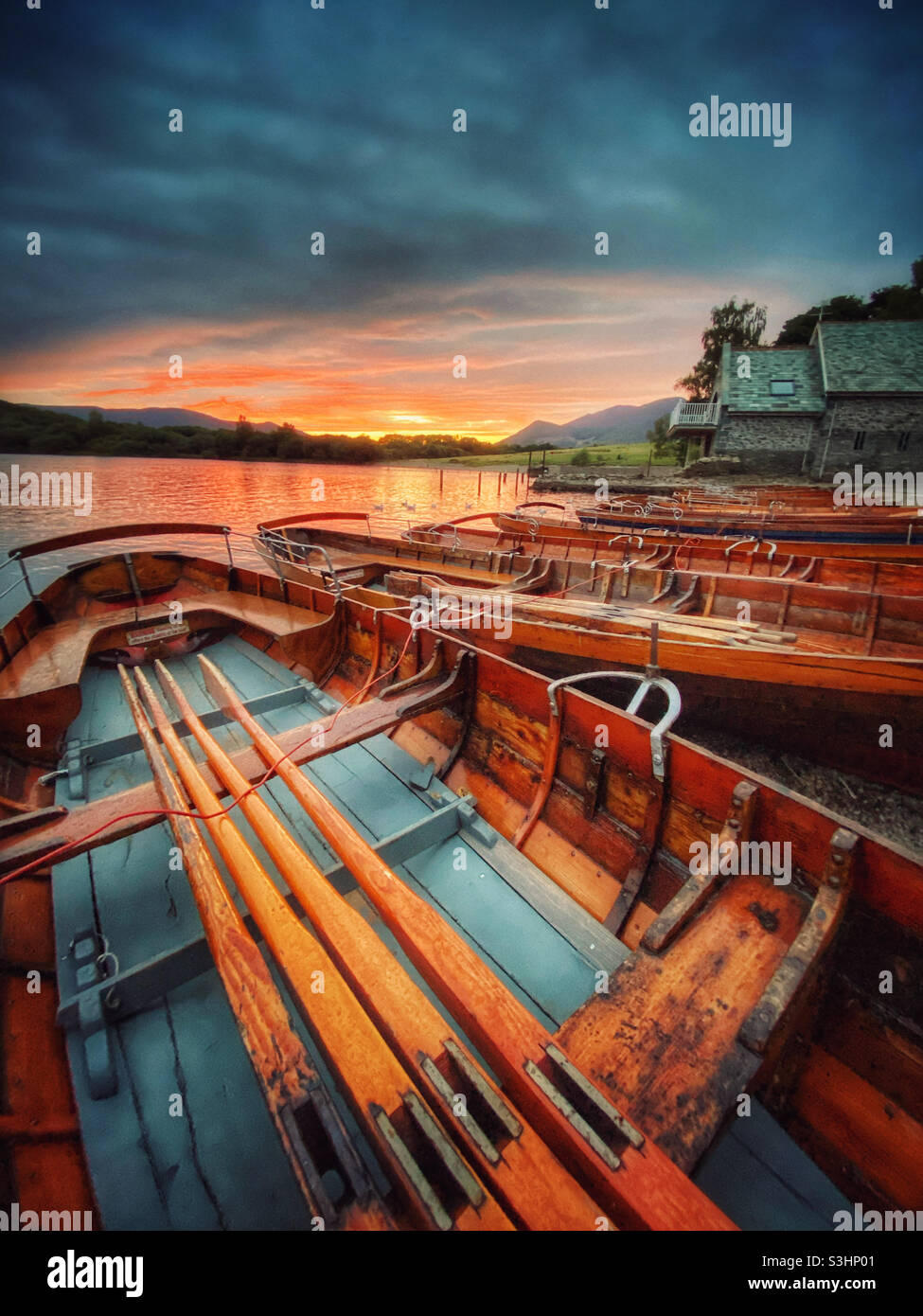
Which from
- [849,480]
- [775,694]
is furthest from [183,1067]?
[849,480]

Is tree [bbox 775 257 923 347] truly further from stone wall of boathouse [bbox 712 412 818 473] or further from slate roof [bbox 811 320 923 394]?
stone wall of boathouse [bbox 712 412 818 473]

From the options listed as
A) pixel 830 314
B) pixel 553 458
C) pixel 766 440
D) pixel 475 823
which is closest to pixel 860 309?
pixel 830 314

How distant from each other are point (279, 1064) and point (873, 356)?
4592 centimetres

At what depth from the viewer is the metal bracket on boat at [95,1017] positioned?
6.99ft

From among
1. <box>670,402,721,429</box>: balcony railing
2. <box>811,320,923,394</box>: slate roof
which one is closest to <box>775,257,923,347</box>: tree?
<box>811,320,923,394</box>: slate roof

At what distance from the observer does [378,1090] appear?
1.47 meters

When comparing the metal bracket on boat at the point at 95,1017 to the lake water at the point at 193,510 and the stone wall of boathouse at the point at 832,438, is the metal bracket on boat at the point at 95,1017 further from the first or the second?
the stone wall of boathouse at the point at 832,438

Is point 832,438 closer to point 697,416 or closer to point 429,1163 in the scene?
point 697,416

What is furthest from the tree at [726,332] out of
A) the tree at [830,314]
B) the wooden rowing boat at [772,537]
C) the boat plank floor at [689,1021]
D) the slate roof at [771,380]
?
the boat plank floor at [689,1021]

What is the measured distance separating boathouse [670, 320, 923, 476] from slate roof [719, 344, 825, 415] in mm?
60

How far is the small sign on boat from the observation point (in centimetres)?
641
